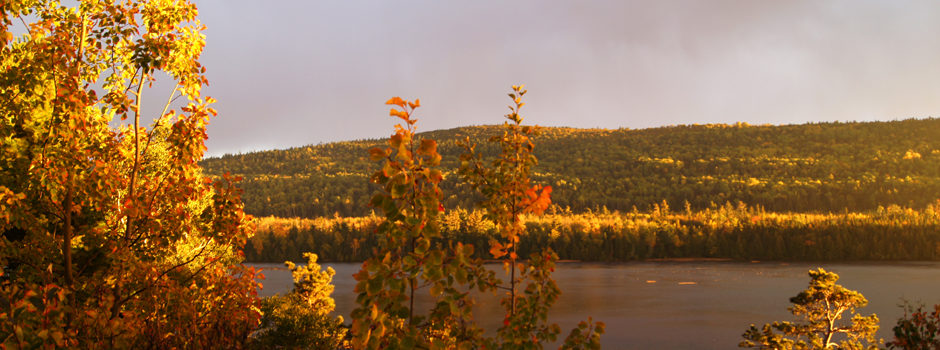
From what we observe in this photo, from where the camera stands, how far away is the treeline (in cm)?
6819

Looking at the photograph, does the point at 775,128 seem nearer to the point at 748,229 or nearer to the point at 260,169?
the point at 748,229

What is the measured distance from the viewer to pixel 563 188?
11600cm

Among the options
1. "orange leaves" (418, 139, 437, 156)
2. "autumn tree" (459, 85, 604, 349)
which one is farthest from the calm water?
"orange leaves" (418, 139, 437, 156)

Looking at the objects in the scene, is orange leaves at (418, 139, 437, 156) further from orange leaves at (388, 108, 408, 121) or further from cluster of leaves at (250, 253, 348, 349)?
cluster of leaves at (250, 253, 348, 349)

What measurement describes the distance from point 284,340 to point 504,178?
1364 centimetres

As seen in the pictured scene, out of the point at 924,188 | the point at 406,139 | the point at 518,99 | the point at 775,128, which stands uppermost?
the point at 775,128

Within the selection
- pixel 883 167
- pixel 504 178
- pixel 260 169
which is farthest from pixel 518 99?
pixel 260 169

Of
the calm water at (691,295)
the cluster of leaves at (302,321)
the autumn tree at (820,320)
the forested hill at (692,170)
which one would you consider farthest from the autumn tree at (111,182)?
the forested hill at (692,170)

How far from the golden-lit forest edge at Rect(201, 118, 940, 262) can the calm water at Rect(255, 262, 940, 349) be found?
4449 millimetres

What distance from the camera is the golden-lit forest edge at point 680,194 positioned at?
70.8 m

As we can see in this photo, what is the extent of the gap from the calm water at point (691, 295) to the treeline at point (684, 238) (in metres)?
3.26

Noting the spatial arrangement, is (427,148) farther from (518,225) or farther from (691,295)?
(691,295)

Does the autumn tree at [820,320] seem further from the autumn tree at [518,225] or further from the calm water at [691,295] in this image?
the calm water at [691,295]

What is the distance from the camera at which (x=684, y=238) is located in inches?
2943
